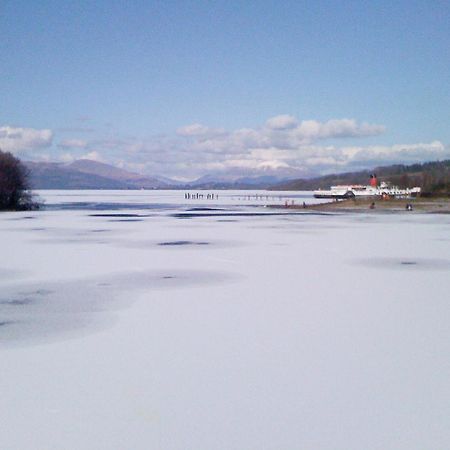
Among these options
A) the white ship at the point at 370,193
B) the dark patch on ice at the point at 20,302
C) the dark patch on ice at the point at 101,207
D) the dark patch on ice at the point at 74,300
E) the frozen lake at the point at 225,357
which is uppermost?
the white ship at the point at 370,193

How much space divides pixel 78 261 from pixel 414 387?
825cm

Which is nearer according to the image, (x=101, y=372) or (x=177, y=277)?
(x=101, y=372)

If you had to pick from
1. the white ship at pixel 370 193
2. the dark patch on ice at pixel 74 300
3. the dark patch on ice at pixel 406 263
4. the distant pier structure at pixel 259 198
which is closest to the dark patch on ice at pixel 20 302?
the dark patch on ice at pixel 74 300

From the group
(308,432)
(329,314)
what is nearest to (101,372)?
(308,432)

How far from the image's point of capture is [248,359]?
4.78 meters

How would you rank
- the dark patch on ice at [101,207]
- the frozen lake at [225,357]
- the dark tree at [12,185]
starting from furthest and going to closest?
the dark patch on ice at [101,207]
the dark tree at [12,185]
the frozen lake at [225,357]

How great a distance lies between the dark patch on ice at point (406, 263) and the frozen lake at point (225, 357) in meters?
0.07

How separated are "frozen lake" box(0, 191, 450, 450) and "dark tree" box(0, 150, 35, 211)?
97.8 ft

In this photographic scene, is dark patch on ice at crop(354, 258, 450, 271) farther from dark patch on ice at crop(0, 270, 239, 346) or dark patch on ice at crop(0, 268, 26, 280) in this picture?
dark patch on ice at crop(0, 268, 26, 280)

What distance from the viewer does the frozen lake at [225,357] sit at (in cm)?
344

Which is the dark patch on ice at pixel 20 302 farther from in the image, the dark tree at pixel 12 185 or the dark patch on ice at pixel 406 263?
the dark tree at pixel 12 185

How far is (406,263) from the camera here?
10695 mm

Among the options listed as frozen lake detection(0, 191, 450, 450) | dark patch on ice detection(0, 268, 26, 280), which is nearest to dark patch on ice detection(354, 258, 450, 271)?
frozen lake detection(0, 191, 450, 450)

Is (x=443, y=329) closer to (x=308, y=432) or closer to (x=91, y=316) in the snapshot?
(x=308, y=432)
